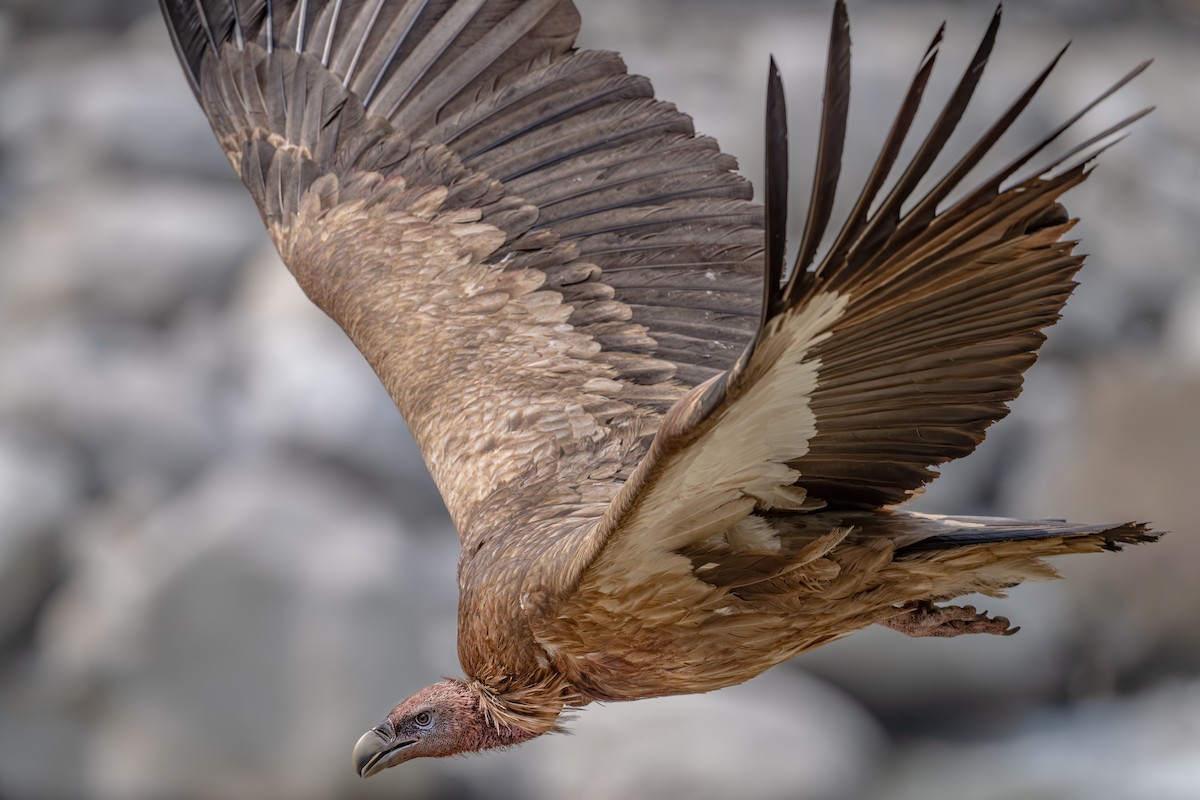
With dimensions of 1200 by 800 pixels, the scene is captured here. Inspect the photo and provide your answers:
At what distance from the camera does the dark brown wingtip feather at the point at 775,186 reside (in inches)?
79.0

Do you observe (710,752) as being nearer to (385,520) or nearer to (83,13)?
(385,520)

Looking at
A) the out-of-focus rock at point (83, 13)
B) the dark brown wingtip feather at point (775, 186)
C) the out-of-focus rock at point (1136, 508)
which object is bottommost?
the dark brown wingtip feather at point (775, 186)

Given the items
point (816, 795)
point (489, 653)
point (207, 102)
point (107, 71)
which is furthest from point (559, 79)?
point (107, 71)

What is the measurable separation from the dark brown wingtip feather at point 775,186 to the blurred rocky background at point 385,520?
315 inches

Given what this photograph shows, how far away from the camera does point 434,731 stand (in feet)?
11.6

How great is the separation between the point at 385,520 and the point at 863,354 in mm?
9559

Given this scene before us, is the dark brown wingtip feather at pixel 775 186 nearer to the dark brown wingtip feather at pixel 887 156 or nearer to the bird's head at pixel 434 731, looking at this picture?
the dark brown wingtip feather at pixel 887 156

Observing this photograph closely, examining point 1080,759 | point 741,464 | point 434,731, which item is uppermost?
point 741,464

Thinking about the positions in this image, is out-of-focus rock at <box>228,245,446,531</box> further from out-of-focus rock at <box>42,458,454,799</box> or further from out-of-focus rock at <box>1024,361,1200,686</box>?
out-of-focus rock at <box>1024,361,1200,686</box>

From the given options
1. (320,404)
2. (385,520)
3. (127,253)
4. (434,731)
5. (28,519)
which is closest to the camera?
(434,731)

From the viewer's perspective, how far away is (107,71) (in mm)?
15258

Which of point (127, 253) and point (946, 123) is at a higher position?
point (127, 253)

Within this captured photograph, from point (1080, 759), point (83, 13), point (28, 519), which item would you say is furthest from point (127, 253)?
point (1080, 759)

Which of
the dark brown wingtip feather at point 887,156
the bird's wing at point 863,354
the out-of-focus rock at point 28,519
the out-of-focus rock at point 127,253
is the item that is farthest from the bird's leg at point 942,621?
the out-of-focus rock at point 127,253
